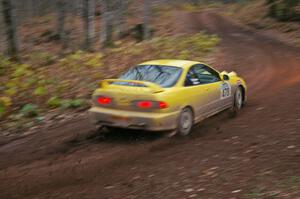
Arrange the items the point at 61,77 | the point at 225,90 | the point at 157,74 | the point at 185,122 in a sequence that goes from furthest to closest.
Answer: the point at 61,77
the point at 225,90
the point at 157,74
the point at 185,122

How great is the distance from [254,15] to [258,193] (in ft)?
116

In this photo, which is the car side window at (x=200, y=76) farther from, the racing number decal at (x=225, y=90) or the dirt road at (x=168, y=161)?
the dirt road at (x=168, y=161)

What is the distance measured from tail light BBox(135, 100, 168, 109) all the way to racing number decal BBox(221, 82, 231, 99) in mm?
2235

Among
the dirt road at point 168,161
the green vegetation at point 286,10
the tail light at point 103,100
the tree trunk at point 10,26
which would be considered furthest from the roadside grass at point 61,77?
the green vegetation at point 286,10

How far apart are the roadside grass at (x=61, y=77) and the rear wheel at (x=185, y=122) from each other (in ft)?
13.3

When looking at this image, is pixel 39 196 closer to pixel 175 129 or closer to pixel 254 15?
pixel 175 129

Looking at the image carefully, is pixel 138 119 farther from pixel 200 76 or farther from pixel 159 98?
pixel 200 76

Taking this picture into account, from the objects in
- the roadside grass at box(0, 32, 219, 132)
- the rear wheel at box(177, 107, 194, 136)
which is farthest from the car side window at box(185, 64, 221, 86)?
the roadside grass at box(0, 32, 219, 132)

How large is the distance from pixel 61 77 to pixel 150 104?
27.0 ft

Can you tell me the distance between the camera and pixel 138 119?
26.1ft

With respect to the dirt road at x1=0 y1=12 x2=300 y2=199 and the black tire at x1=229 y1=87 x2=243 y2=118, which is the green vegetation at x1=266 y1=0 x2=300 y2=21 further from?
the black tire at x1=229 y1=87 x2=243 y2=118

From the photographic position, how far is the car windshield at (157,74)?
8.48 metres

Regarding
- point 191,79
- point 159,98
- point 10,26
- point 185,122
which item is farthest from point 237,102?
point 10,26

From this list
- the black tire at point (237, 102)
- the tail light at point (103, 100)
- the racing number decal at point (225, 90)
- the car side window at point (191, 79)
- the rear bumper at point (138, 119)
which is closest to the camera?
the rear bumper at point (138, 119)
